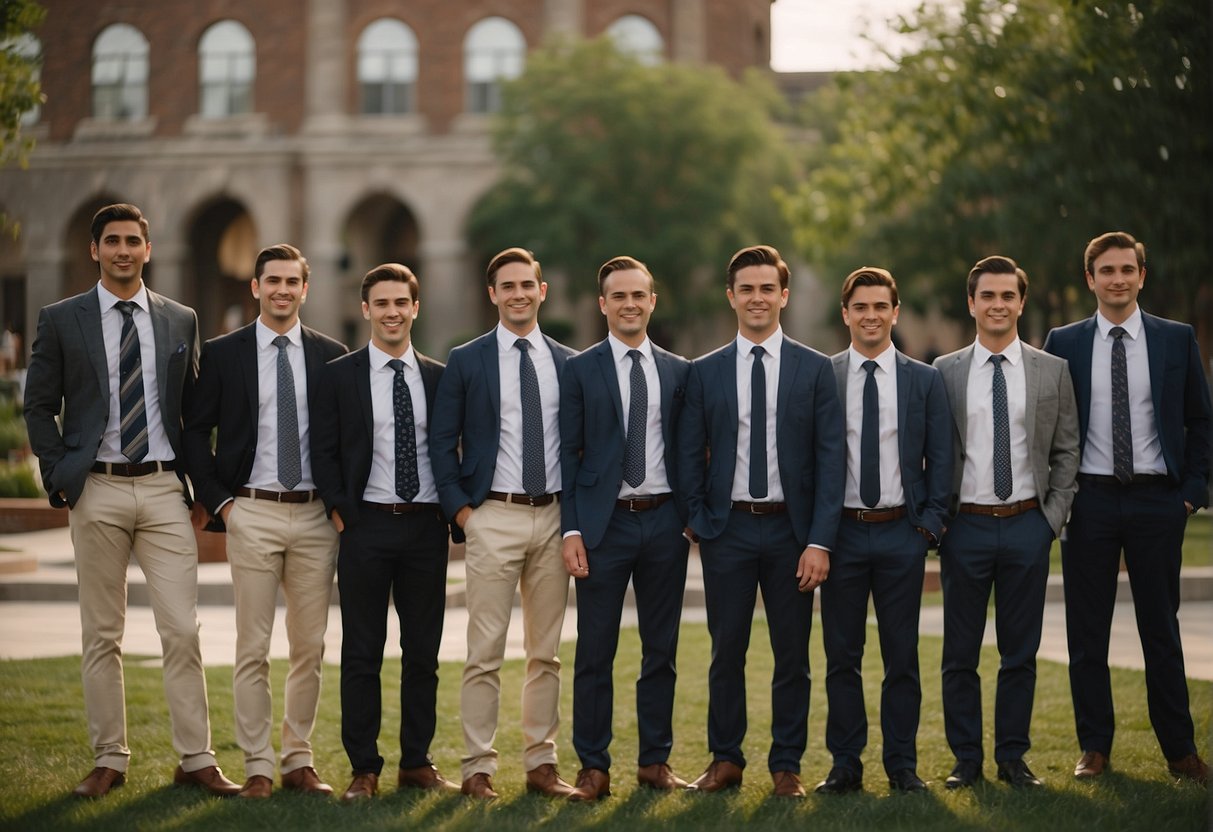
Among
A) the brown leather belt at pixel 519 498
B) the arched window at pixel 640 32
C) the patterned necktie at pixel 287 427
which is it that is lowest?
the brown leather belt at pixel 519 498

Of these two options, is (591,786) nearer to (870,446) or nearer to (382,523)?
(382,523)

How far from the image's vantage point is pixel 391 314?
6.62 m

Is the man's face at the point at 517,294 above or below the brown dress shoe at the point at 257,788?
above

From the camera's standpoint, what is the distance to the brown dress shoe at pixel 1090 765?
6.86 meters

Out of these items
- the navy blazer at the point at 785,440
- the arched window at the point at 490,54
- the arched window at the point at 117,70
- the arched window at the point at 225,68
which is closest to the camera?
the navy blazer at the point at 785,440

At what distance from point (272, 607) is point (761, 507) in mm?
2386

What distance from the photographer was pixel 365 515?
21.5 feet

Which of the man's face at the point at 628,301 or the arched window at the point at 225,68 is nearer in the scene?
the man's face at the point at 628,301

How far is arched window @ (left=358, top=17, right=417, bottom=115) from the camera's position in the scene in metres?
42.4

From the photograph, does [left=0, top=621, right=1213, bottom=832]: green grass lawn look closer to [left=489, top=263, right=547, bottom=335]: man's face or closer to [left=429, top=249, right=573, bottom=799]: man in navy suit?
[left=429, top=249, right=573, bottom=799]: man in navy suit

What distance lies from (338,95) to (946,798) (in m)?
38.5

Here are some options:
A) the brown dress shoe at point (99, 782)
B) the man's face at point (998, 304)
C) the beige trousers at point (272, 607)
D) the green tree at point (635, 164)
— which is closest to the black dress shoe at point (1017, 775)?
the man's face at point (998, 304)

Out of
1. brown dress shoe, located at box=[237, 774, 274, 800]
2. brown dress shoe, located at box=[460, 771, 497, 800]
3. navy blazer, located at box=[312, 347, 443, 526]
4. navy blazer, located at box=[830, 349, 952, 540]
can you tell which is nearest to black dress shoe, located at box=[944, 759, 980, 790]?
navy blazer, located at box=[830, 349, 952, 540]

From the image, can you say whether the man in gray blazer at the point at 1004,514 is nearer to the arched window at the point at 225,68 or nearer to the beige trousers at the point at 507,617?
the beige trousers at the point at 507,617
